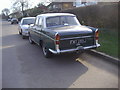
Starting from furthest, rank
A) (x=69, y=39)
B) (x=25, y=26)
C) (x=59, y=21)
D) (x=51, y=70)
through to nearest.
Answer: (x=25, y=26), (x=59, y=21), (x=69, y=39), (x=51, y=70)

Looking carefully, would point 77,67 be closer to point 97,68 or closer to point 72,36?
point 97,68

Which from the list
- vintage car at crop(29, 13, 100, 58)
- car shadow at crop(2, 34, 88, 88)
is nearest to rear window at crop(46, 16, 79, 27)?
vintage car at crop(29, 13, 100, 58)

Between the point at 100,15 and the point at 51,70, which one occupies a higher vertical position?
the point at 100,15

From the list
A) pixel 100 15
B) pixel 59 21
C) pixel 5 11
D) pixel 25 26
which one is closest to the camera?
pixel 59 21

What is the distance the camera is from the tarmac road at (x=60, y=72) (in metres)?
4.91

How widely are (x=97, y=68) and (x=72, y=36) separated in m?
1.44

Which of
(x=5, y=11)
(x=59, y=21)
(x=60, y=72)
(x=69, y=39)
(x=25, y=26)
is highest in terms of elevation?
(x=5, y=11)

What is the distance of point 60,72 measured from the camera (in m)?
5.80

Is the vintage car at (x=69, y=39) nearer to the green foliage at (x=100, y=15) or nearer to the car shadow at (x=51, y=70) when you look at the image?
the car shadow at (x=51, y=70)

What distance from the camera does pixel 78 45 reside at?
649cm

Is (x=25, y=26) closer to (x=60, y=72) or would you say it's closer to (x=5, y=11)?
(x=60, y=72)

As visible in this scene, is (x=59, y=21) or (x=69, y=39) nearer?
(x=69, y=39)

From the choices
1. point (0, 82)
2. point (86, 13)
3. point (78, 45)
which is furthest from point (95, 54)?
point (86, 13)

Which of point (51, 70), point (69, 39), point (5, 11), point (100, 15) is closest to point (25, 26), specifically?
point (100, 15)
